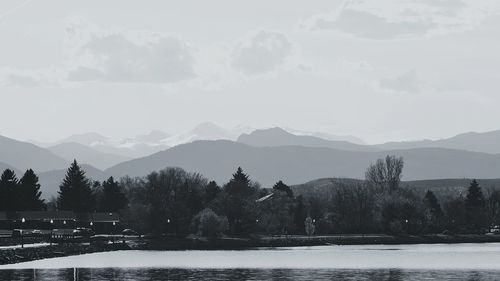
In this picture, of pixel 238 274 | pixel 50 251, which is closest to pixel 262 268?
pixel 238 274

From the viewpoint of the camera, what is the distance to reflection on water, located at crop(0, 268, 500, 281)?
4323 inches

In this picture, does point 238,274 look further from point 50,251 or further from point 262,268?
point 50,251

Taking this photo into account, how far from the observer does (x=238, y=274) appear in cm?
11662

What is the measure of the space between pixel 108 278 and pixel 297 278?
21.5 metres

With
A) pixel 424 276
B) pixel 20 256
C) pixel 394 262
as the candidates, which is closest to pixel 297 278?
pixel 424 276

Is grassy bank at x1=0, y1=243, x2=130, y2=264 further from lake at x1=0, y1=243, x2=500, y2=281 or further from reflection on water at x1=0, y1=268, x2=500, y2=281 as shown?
reflection on water at x1=0, y1=268, x2=500, y2=281

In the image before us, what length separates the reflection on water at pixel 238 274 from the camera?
10981cm

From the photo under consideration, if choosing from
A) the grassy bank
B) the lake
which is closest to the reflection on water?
the lake

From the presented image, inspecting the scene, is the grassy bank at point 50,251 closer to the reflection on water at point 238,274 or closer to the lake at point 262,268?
the lake at point 262,268

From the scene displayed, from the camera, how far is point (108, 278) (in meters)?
109

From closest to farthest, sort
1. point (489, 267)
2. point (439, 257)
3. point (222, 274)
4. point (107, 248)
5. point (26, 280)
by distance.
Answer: point (26, 280), point (222, 274), point (489, 267), point (439, 257), point (107, 248)

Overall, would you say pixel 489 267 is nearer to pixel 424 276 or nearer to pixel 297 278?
pixel 424 276

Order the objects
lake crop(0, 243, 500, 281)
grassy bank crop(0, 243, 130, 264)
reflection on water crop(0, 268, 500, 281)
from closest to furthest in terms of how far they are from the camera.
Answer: reflection on water crop(0, 268, 500, 281) → lake crop(0, 243, 500, 281) → grassy bank crop(0, 243, 130, 264)

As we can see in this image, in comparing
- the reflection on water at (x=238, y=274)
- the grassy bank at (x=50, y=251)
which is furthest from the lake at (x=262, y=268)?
the grassy bank at (x=50, y=251)
